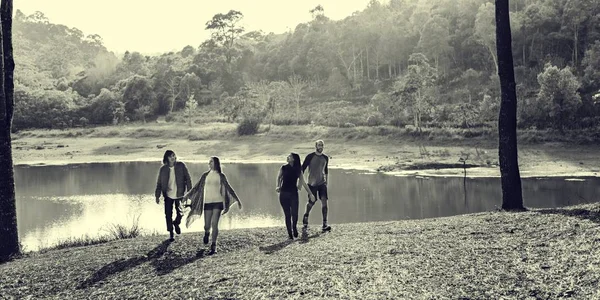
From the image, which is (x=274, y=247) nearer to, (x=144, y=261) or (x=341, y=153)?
(x=144, y=261)

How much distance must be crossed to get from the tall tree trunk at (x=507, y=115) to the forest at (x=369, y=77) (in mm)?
32278

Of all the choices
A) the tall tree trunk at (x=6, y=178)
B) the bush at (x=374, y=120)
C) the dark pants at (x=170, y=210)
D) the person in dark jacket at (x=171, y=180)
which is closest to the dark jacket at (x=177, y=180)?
the person in dark jacket at (x=171, y=180)

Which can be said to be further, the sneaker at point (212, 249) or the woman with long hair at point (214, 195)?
the woman with long hair at point (214, 195)

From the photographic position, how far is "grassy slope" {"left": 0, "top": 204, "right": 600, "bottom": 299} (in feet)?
23.7

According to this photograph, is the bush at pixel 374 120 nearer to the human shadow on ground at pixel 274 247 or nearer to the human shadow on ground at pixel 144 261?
the human shadow on ground at pixel 274 247

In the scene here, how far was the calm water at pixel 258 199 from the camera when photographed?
1972 cm

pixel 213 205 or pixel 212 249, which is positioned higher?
pixel 213 205

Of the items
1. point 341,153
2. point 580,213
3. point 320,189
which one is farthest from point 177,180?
point 341,153

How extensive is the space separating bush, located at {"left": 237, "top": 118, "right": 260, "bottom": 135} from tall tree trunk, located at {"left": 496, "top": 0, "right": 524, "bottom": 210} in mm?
44267

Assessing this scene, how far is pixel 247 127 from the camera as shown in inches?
2231

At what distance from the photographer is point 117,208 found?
24047 mm

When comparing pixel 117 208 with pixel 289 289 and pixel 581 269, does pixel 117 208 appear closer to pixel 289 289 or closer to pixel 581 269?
pixel 289 289

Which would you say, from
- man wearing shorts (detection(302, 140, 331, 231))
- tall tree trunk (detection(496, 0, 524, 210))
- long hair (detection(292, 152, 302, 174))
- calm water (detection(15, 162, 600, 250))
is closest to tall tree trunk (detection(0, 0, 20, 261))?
calm water (detection(15, 162, 600, 250))

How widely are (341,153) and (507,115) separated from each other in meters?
32.0
